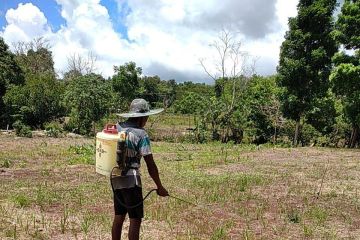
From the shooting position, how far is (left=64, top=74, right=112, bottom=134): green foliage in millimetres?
26516

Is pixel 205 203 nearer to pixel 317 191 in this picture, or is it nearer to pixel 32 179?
pixel 317 191

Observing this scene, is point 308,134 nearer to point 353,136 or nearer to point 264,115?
point 353,136

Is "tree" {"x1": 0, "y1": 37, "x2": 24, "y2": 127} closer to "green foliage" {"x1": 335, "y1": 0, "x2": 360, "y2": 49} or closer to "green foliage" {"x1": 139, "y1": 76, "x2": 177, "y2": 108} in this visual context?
"green foliage" {"x1": 139, "y1": 76, "x2": 177, "y2": 108}

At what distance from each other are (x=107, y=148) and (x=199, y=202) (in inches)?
150

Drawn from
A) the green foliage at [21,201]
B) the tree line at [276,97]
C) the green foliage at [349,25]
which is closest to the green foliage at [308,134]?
the tree line at [276,97]

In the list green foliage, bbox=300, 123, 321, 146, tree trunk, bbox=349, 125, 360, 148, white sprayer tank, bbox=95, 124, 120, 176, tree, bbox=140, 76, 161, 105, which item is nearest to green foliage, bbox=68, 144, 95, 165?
white sprayer tank, bbox=95, 124, 120, 176

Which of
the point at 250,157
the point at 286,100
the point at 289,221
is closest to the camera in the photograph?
the point at 289,221

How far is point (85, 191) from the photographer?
340 inches

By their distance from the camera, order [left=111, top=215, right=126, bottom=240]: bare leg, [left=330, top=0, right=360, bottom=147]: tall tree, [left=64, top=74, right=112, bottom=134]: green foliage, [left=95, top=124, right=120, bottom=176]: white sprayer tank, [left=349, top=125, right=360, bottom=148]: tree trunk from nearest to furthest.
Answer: [left=95, top=124, right=120, bottom=176]: white sprayer tank → [left=111, top=215, right=126, bottom=240]: bare leg → [left=330, top=0, right=360, bottom=147]: tall tree → [left=349, top=125, right=360, bottom=148]: tree trunk → [left=64, top=74, right=112, bottom=134]: green foliage

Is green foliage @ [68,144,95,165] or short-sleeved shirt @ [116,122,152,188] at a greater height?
short-sleeved shirt @ [116,122,152,188]

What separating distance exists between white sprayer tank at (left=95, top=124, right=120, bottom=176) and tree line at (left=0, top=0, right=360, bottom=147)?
17.4 meters

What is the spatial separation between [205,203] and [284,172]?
4.89 m

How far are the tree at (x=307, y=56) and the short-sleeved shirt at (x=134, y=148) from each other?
1978cm

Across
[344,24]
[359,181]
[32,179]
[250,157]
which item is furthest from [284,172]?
[344,24]
